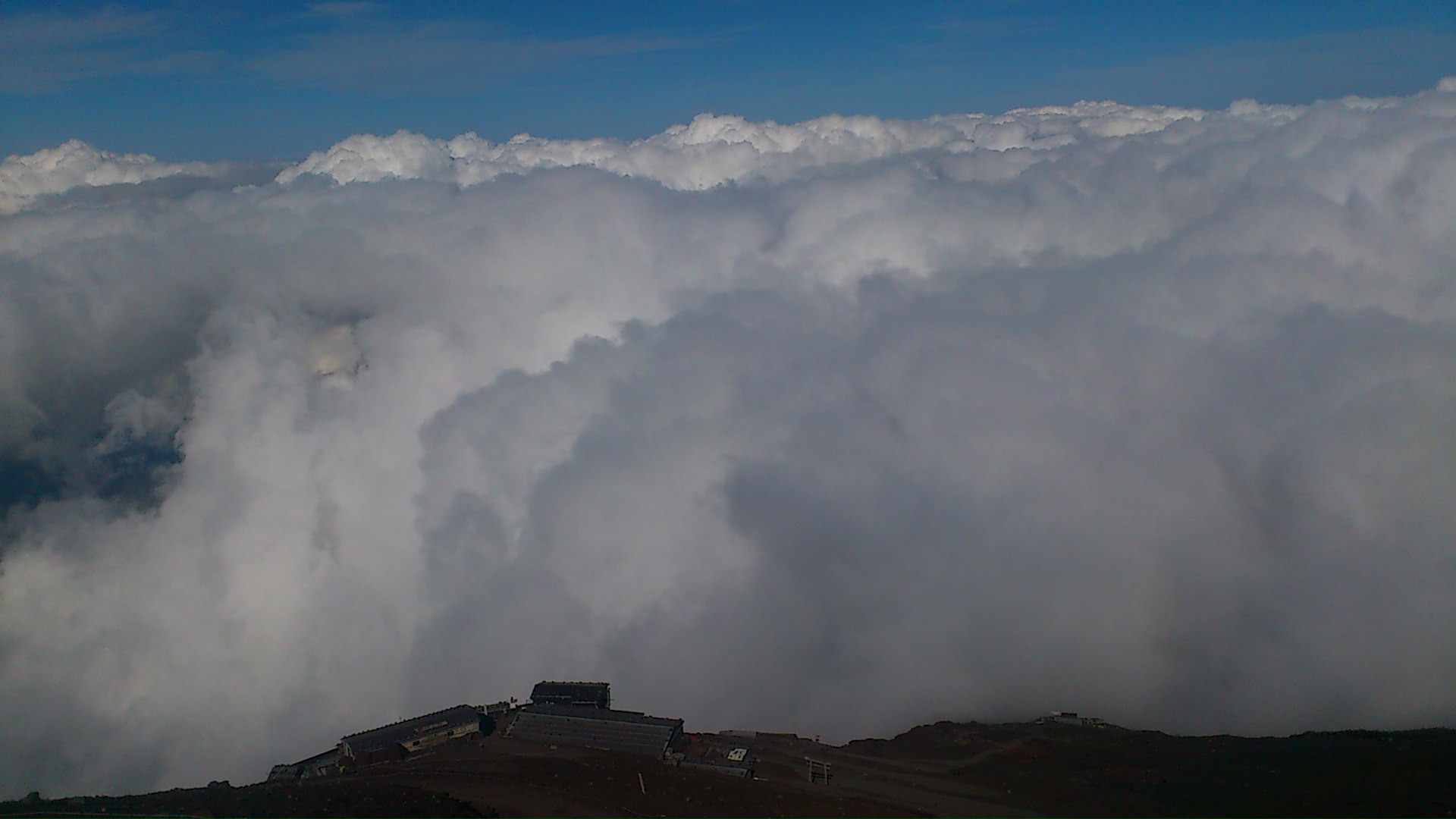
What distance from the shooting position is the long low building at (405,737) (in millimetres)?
52844

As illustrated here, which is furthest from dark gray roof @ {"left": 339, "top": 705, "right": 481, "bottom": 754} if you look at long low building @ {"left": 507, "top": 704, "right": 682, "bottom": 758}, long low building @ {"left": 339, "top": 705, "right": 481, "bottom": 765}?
long low building @ {"left": 507, "top": 704, "right": 682, "bottom": 758}

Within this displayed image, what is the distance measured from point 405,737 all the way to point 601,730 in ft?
36.8

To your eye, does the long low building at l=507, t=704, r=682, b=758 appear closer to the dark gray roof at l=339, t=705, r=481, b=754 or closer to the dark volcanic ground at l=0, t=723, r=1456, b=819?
the dark volcanic ground at l=0, t=723, r=1456, b=819

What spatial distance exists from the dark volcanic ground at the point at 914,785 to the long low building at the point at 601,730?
103 centimetres

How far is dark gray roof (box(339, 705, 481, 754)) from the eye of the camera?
179ft

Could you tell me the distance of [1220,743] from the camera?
54.1 meters

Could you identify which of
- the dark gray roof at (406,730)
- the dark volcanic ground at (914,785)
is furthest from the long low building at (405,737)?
the dark volcanic ground at (914,785)

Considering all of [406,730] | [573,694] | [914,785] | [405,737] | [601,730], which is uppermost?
[573,694]

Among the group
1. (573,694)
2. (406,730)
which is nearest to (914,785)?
(573,694)

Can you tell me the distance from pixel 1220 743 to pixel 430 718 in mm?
45796

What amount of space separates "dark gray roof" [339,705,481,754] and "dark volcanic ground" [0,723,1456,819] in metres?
2.54

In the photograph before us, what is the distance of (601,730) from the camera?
55062 mm

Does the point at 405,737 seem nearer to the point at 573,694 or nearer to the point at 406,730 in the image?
the point at 406,730

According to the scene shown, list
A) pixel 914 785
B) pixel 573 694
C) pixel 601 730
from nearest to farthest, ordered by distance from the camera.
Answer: pixel 914 785, pixel 601 730, pixel 573 694
